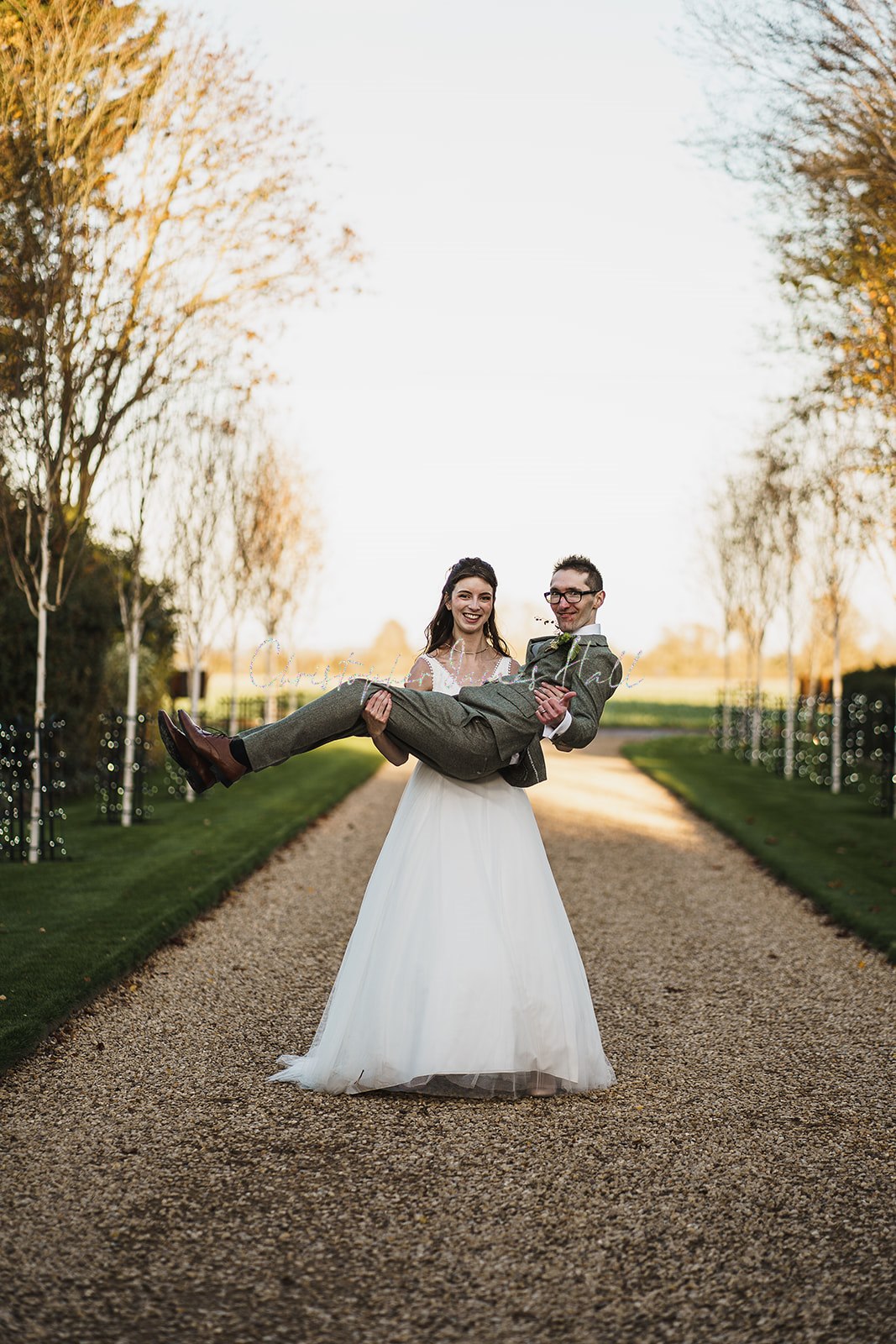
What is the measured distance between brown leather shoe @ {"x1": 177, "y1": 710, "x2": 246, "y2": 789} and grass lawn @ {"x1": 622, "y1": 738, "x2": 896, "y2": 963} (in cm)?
538

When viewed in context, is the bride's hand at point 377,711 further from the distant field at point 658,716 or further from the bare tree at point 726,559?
the distant field at point 658,716

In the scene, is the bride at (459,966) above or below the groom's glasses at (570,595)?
below

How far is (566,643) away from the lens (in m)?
5.20

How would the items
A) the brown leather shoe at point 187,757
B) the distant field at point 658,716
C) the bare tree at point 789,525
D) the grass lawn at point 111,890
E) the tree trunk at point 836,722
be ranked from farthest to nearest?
the distant field at point 658,716
the bare tree at point 789,525
the tree trunk at point 836,722
the grass lawn at point 111,890
the brown leather shoe at point 187,757

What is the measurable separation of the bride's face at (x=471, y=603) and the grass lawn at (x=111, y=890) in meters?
2.71

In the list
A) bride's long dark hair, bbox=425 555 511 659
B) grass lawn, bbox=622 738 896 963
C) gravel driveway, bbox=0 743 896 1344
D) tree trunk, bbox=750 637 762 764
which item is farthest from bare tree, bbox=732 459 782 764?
bride's long dark hair, bbox=425 555 511 659

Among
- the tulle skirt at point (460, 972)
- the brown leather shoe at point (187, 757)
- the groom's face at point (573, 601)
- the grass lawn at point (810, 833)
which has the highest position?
the groom's face at point (573, 601)

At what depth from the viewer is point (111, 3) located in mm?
10859

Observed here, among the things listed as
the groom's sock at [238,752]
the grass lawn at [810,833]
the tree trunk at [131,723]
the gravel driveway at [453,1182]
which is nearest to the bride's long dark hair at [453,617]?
the groom's sock at [238,752]

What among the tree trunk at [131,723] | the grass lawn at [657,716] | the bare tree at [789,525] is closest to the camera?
the tree trunk at [131,723]

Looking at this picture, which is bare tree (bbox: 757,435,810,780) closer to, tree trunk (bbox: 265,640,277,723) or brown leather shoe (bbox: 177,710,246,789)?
tree trunk (bbox: 265,640,277,723)

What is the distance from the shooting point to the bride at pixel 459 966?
497 centimetres

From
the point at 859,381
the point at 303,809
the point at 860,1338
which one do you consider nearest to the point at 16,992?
the point at 860,1338

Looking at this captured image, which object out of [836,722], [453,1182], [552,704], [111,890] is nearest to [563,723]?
[552,704]
